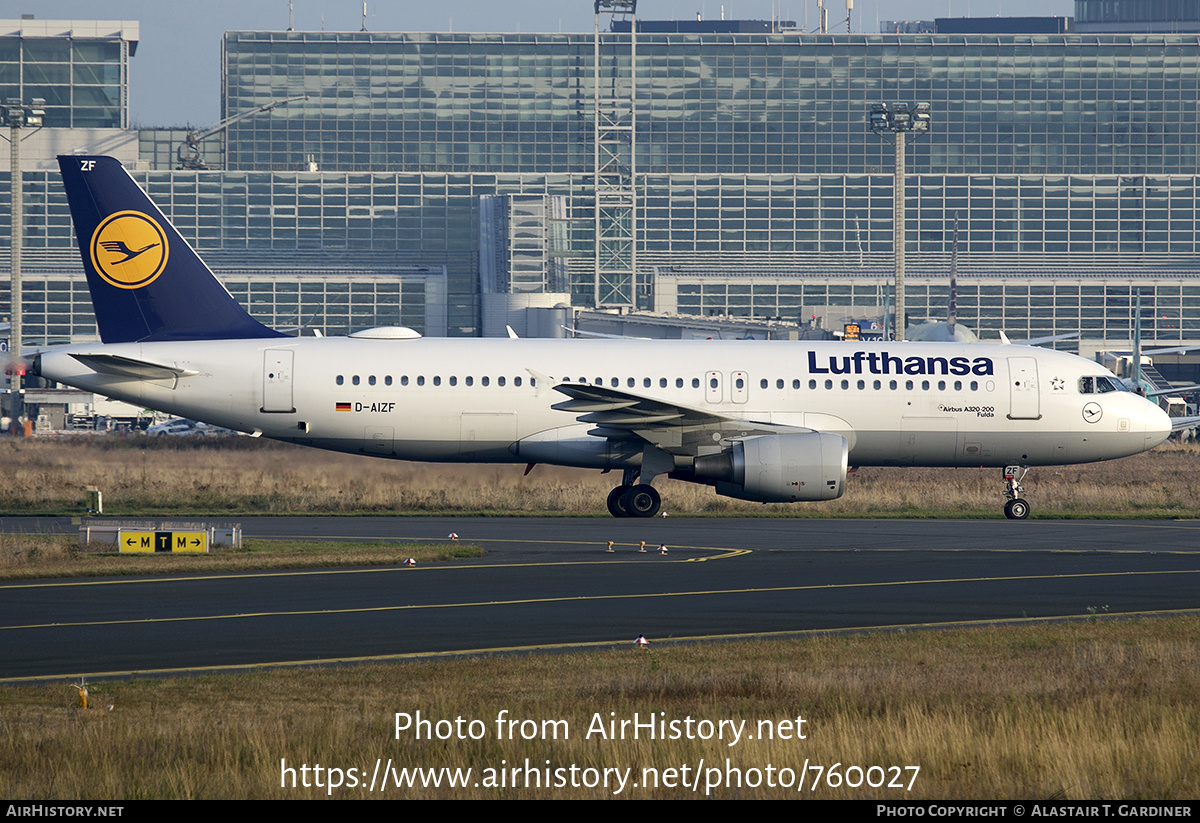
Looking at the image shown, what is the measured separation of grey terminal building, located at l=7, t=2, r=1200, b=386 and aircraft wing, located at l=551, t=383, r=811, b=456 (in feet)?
242

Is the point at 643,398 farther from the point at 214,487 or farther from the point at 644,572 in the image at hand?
the point at 214,487

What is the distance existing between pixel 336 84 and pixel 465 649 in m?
135

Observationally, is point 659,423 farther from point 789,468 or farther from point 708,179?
point 708,179

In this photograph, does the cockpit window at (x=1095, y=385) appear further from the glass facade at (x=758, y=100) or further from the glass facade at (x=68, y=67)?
the glass facade at (x=68, y=67)

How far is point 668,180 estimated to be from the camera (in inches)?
5148

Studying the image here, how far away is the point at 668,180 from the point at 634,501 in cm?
10390

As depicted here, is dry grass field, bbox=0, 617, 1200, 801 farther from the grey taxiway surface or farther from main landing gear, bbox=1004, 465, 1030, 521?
main landing gear, bbox=1004, 465, 1030, 521

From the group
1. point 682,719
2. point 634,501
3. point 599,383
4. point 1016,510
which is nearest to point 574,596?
point 682,719

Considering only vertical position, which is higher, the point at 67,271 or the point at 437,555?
the point at 67,271

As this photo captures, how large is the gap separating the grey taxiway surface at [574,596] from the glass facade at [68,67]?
118 m

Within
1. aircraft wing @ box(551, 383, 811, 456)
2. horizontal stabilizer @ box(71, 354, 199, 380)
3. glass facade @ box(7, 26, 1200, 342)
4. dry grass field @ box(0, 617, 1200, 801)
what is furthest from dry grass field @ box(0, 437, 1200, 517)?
glass facade @ box(7, 26, 1200, 342)

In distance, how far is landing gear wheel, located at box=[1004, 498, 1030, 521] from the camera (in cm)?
3062

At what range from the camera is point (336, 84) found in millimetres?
140875
